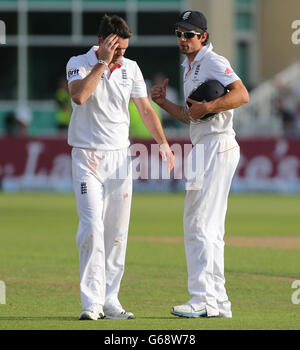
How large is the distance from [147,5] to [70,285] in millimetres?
27231

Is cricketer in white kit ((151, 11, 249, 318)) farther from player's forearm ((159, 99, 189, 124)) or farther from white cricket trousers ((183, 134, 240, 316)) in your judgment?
player's forearm ((159, 99, 189, 124))

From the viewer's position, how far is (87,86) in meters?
8.94

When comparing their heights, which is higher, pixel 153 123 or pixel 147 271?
pixel 153 123

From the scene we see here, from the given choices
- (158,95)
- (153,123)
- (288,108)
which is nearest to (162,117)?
(288,108)

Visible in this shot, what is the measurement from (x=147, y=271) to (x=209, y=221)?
156 inches

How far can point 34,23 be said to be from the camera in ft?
124

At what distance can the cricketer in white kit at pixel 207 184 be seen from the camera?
9125 mm

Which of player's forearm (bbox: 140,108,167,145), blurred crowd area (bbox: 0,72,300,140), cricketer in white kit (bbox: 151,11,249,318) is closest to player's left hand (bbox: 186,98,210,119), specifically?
cricketer in white kit (bbox: 151,11,249,318)

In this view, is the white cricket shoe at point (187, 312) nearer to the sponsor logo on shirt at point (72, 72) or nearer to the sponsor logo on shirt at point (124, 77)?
the sponsor logo on shirt at point (124, 77)

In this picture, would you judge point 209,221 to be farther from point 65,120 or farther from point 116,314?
point 65,120

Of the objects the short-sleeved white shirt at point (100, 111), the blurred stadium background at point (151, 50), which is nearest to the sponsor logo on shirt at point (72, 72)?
the short-sleeved white shirt at point (100, 111)
